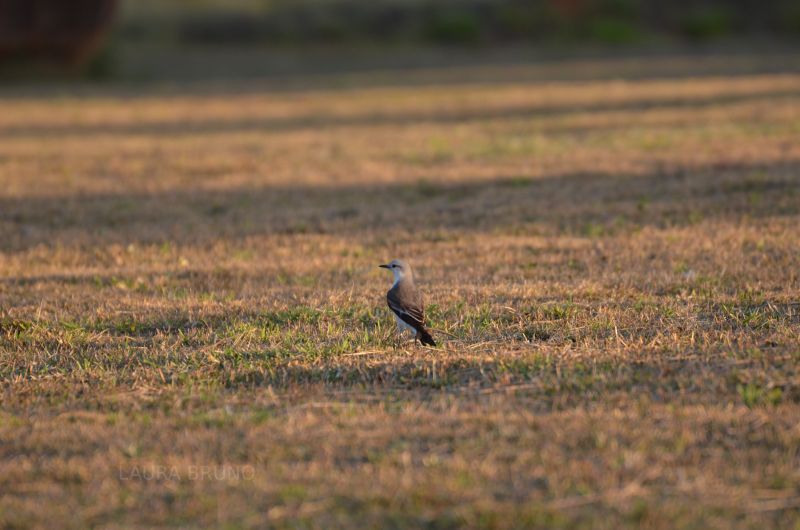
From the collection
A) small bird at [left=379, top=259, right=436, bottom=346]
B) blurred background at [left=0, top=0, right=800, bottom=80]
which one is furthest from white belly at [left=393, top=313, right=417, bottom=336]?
blurred background at [left=0, top=0, right=800, bottom=80]

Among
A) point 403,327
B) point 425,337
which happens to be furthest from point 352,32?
point 425,337

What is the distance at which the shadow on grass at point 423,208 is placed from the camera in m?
11.5

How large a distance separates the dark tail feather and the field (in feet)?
0.53

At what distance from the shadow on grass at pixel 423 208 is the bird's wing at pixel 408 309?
4.22 m

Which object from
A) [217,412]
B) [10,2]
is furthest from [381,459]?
[10,2]

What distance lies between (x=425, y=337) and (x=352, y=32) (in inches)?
1353

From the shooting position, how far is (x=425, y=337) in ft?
22.3

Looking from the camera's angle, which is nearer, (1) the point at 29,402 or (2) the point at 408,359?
(1) the point at 29,402

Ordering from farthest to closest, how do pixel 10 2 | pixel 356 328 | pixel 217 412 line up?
1. pixel 10 2
2. pixel 356 328
3. pixel 217 412

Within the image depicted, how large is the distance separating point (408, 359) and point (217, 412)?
1.37 metres

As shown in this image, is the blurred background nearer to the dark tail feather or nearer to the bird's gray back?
the bird's gray back

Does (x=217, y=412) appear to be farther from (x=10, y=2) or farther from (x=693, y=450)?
(x=10, y=2)

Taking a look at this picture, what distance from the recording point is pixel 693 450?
16.6ft

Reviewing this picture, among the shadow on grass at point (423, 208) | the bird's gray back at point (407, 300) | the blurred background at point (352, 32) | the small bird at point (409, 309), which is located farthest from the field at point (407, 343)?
the blurred background at point (352, 32)
